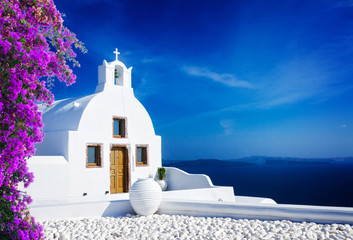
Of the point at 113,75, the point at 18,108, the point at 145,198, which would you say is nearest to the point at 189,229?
the point at 145,198

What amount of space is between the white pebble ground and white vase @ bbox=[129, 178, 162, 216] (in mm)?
342

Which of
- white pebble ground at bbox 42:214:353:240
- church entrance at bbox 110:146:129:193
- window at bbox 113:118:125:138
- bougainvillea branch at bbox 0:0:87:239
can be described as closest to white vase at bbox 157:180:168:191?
church entrance at bbox 110:146:129:193

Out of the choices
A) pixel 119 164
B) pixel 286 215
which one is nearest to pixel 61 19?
pixel 286 215

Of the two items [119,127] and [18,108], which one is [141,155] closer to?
[119,127]

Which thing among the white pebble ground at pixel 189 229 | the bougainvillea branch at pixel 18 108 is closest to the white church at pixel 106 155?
the white pebble ground at pixel 189 229

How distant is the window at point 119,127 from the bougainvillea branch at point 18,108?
9.07m

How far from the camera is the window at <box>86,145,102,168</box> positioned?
1288 centimetres

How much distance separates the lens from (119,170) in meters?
13.8

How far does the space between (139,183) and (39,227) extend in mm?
3678

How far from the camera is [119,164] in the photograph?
1384 cm

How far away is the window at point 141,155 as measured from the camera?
1458 centimetres

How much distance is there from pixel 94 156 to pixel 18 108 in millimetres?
9054

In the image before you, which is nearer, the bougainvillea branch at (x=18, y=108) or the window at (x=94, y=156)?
the bougainvillea branch at (x=18, y=108)

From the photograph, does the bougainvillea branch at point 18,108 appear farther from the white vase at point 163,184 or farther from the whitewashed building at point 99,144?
the white vase at point 163,184
